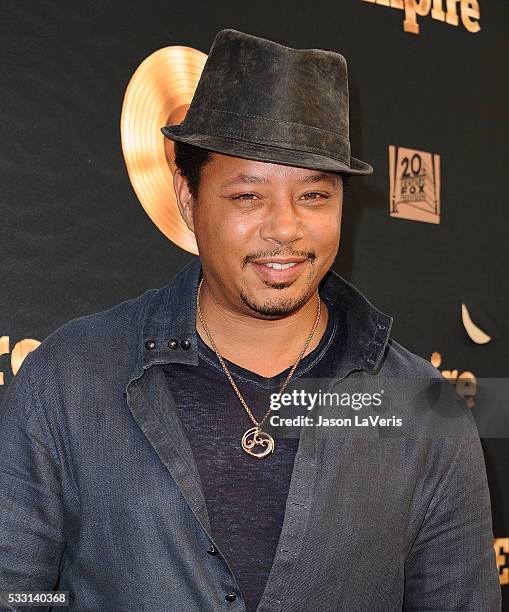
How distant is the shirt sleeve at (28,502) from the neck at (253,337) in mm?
331

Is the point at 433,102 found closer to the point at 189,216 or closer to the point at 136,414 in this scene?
the point at 189,216

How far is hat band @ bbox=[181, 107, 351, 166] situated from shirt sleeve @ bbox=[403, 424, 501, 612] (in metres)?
0.57

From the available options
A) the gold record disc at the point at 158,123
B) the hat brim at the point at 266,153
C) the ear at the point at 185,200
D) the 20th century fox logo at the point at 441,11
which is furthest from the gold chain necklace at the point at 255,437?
the 20th century fox logo at the point at 441,11

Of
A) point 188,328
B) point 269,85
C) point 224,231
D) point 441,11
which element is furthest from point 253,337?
point 441,11

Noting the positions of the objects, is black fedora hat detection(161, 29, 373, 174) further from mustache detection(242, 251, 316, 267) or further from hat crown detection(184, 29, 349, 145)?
mustache detection(242, 251, 316, 267)

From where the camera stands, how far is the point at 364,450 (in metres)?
1.57

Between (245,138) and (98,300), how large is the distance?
2.17 ft

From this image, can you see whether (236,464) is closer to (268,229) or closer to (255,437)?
(255,437)

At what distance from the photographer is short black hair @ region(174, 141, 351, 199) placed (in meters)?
1.53

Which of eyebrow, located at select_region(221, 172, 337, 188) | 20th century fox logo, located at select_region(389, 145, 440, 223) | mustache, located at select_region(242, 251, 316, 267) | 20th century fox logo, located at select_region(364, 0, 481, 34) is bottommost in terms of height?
mustache, located at select_region(242, 251, 316, 267)

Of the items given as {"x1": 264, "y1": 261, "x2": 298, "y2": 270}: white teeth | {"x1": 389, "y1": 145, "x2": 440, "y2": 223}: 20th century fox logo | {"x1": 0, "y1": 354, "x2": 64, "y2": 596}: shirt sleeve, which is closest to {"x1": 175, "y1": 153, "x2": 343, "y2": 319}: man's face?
{"x1": 264, "y1": 261, "x2": 298, "y2": 270}: white teeth

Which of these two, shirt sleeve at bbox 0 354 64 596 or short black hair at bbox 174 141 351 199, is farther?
short black hair at bbox 174 141 351 199

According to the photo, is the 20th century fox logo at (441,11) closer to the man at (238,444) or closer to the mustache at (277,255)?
the man at (238,444)

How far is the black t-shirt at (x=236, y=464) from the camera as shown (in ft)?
4.75
